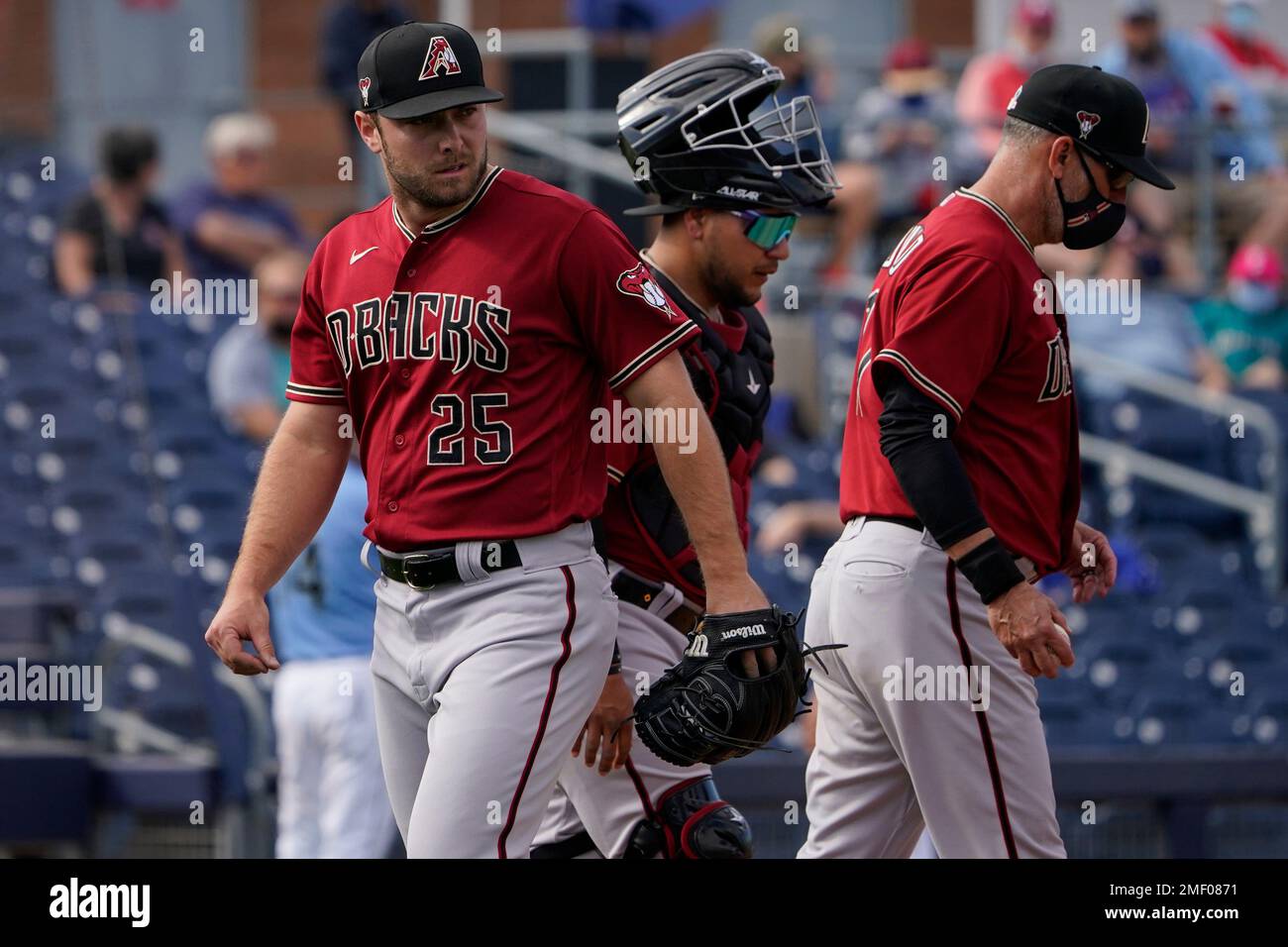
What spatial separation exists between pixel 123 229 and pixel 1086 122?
7085mm

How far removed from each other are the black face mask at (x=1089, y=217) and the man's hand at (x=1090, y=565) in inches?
25.0

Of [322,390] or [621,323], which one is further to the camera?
[322,390]

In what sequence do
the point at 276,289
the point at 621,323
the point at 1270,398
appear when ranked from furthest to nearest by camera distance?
the point at 1270,398 < the point at 276,289 < the point at 621,323

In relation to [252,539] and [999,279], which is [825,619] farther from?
[252,539]

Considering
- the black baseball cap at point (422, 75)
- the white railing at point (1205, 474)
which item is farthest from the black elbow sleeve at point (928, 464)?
the white railing at point (1205, 474)

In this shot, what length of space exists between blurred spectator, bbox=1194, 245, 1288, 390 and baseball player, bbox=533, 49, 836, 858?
592cm

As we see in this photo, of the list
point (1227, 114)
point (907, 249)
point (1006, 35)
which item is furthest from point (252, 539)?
point (1006, 35)

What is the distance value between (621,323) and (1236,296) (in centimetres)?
691

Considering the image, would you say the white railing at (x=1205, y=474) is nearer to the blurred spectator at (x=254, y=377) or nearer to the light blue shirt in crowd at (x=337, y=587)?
the blurred spectator at (x=254, y=377)

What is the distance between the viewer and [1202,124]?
1005 cm

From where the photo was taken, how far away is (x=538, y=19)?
1538cm

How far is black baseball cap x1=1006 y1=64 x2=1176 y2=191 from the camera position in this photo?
4.06 metres

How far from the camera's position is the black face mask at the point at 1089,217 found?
163 inches

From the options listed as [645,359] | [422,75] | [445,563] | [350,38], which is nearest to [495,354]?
[645,359]
